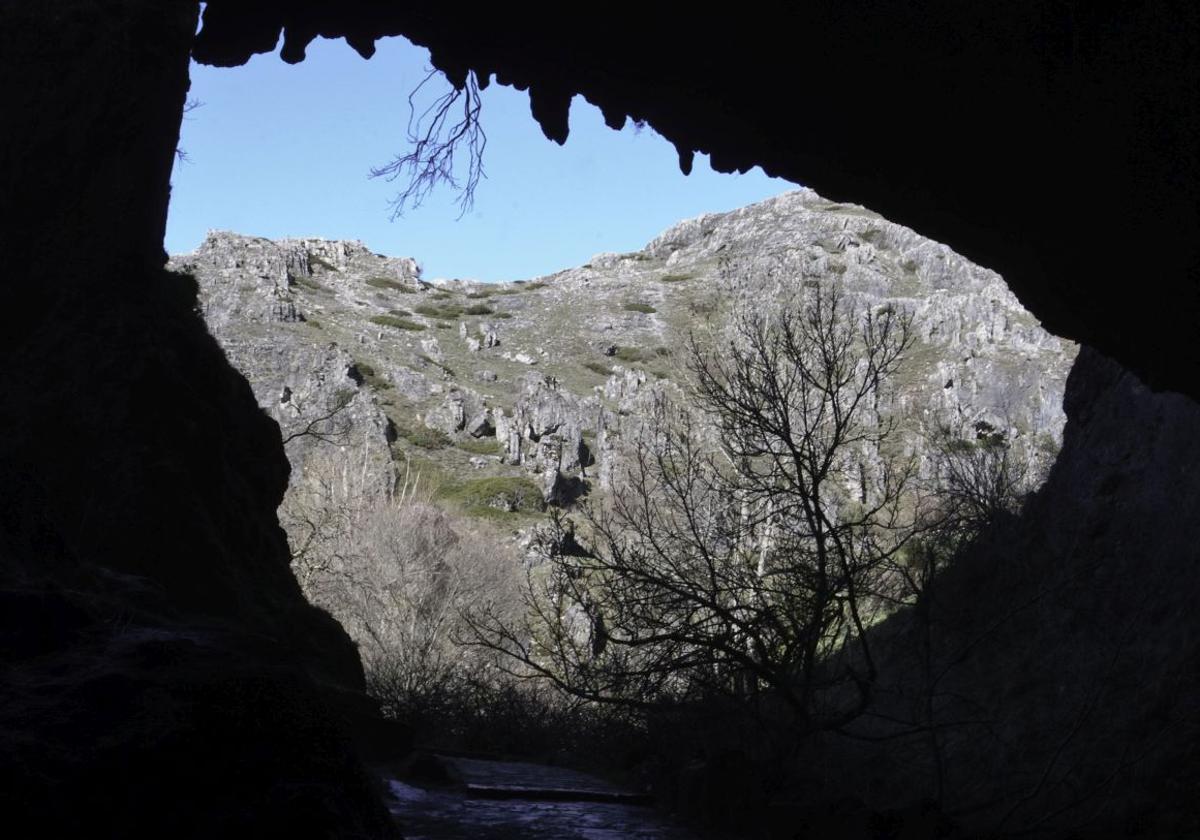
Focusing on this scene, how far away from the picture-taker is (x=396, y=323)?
7669 centimetres

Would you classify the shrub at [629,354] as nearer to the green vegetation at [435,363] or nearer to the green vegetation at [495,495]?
the green vegetation at [435,363]

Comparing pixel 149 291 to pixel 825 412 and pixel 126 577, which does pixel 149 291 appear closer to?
pixel 126 577

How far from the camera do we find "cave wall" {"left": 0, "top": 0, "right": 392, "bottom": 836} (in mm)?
4172

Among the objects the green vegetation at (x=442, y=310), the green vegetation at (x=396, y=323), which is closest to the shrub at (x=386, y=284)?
the green vegetation at (x=442, y=310)

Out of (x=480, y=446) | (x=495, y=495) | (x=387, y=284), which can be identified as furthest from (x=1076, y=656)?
(x=387, y=284)

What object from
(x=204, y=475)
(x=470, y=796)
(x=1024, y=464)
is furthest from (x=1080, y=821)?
(x=1024, y=464)

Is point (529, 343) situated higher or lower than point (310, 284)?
lower

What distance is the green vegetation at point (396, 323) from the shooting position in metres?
76.0

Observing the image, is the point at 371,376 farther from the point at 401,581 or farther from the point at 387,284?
the point at 401,581

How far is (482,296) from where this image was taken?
92.4 meters

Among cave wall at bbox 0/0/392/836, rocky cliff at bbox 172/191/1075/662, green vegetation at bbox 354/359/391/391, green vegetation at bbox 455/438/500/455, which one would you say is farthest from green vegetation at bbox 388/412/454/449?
cave wall at bbox 0/0/392/836

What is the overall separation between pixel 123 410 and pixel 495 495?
136 ft

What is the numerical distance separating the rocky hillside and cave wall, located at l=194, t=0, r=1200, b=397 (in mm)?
21409

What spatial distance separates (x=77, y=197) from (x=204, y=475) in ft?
9.82
